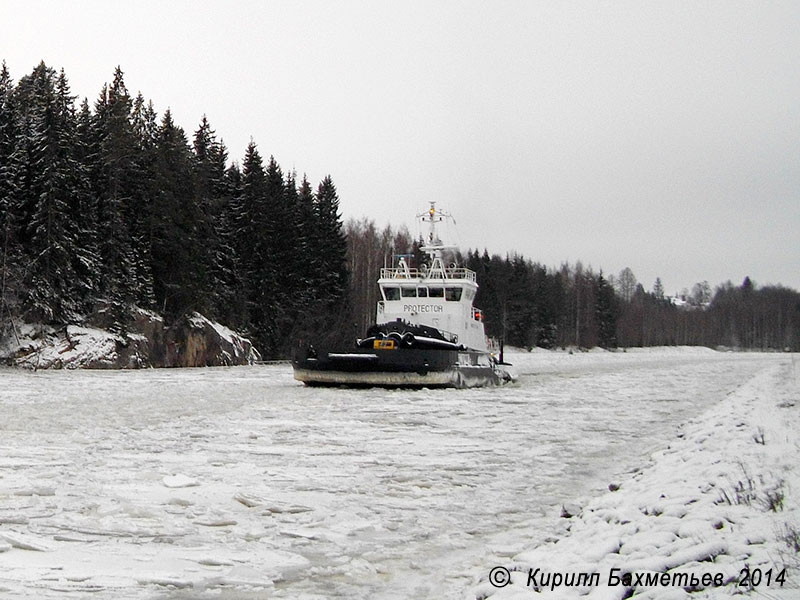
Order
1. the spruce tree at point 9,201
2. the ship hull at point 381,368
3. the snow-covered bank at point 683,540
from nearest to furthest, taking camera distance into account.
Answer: the snow-covered bank at point 683,540, the ship hull at point 381,368, the spruce tree at point 9,201

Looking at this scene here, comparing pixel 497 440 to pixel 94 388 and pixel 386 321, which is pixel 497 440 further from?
pixel 386 321

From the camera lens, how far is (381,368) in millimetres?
20938

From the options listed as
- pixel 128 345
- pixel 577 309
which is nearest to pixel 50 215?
pixel 128 345

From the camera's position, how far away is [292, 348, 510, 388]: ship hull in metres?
21.0

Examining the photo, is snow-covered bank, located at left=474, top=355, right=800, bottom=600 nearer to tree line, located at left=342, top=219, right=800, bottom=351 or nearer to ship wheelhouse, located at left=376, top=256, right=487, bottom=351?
ship wheelhouse, located at left=376, top=256, right=487, bottom=351

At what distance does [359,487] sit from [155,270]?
32.7 meters

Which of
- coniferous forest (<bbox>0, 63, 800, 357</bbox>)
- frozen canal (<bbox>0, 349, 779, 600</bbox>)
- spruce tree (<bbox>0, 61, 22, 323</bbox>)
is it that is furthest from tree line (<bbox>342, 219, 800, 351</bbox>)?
frozen canal (<bbox>0, 349, 779, 600</bbox>)

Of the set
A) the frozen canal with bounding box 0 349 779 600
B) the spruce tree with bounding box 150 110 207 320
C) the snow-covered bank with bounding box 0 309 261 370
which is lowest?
the frozen canal with bounding box 0 349 779 600

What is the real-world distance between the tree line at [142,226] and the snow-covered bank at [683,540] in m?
28.5

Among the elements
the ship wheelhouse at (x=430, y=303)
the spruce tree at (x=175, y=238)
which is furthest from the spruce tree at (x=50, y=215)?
the ship wheelhouse at (x=430, y=303)

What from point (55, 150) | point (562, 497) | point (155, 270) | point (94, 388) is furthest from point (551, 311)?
point (562, 497)

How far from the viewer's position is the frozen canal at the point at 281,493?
444 centimetres

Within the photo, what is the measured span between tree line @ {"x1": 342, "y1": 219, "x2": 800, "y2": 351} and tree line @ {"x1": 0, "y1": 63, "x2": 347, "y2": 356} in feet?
23.0

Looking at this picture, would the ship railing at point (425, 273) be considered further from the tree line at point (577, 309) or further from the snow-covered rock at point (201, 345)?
the tree line at point (577, 309)
